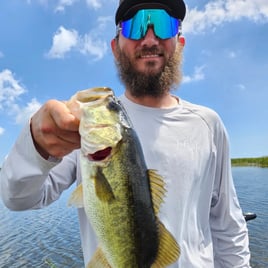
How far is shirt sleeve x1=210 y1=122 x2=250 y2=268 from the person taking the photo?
10.9 ft

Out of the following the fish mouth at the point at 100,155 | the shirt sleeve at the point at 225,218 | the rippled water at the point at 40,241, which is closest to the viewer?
the fish mouth at the point at 100,155

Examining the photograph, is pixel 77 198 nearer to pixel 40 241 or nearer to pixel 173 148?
pixel 173 148

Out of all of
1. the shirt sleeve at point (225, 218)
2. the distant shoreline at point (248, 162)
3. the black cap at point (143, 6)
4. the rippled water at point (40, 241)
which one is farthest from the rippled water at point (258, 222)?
the distant shoreline at point (248, 162)

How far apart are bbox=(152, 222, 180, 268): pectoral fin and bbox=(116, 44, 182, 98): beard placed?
1518 mm

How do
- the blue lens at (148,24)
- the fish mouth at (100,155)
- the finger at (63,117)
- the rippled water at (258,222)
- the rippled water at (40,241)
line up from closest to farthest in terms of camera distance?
1. the finger at (63,117)
2. the fish mouth at (100,155)
3. the blue lens at (148,24)
4. the rippled water at (258,222)
5. the rippled water at (40,241)

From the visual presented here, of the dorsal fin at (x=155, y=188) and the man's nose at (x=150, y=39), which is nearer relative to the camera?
the dorsal fin at (x=155, y=188)

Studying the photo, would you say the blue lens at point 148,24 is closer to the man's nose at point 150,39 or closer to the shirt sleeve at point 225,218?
the man's nose at point 150,39

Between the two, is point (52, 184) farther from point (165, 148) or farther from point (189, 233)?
point (189, 233)

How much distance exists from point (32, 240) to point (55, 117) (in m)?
13.8

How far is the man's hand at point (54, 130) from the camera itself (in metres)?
1.73

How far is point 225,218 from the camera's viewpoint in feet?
11.1

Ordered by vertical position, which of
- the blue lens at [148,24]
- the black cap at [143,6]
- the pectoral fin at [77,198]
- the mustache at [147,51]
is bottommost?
the pectoral fin at [77,198]

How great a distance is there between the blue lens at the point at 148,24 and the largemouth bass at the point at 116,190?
1.43 m

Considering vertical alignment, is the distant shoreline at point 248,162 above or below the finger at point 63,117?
below
